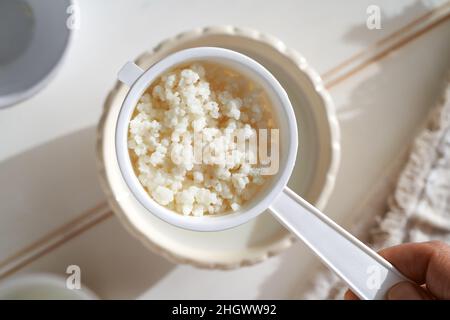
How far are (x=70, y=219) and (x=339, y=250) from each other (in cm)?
47

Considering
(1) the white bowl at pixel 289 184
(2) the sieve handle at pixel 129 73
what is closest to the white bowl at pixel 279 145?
(2) the sieve handle at pixel 129 73

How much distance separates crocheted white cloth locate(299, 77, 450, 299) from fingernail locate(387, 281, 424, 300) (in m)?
0.22

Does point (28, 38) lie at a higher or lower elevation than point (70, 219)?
higher

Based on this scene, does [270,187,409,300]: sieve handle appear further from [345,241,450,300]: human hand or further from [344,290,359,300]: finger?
[344,290,359,300]: finger

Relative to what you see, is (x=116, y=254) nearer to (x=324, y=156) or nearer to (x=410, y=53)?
(x=324, y=156)

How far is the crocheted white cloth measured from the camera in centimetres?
86

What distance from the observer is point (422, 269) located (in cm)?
73

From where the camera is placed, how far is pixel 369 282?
647 millimetres

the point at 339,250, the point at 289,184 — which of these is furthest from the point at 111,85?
the point at 339,250

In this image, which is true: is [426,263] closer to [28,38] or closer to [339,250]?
[339,250]

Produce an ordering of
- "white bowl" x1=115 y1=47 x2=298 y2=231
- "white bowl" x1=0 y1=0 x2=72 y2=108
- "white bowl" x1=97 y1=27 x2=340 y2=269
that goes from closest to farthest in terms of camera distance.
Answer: "white bowl" x1=115 y1=47 x2=298 y2=231 < "white bowl" x1=97 y1=27 x2=340 y2=269 < "white bowl" x1=0 y1=0 x2=72 y2=108

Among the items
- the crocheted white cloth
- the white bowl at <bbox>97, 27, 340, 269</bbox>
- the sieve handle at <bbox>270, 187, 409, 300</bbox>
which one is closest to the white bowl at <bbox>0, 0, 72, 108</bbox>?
the white bowl at <bbox>97, 27, 340, 269</bbox>

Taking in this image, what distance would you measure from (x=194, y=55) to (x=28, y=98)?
306 mm
